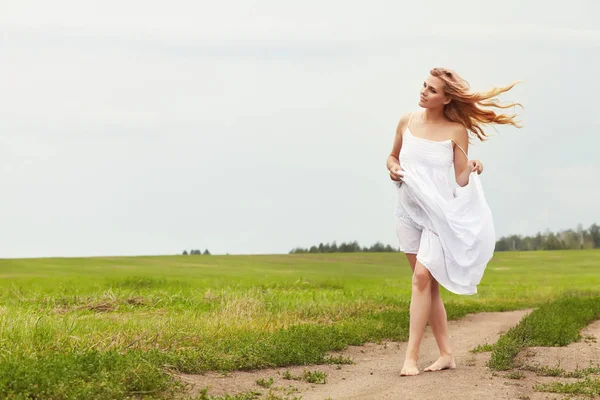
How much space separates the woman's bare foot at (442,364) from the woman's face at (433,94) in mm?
2622

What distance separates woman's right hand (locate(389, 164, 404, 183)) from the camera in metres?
8.25

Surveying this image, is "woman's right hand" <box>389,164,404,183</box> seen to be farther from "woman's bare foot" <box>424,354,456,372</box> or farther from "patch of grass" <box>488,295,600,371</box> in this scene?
"patch of grass" <box>488,295,600,371</box>

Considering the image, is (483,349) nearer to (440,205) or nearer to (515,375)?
(515,375)

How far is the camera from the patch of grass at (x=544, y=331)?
29.5 feet

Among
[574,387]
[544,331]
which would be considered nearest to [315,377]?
[574,387]

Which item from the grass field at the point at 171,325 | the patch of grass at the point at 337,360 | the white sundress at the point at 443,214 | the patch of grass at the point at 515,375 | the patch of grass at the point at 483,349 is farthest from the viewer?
the patch of grass at the point at 483,349

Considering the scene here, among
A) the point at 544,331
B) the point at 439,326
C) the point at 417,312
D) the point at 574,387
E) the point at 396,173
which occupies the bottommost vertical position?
the point at 574,387

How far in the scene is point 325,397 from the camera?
23.0 feet

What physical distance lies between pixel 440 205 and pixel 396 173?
0.58m

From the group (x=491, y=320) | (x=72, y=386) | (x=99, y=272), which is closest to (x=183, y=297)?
(x=491, y=320)

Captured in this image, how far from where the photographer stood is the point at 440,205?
26.4ft

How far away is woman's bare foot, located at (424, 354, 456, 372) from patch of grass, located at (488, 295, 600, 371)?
0.49 m

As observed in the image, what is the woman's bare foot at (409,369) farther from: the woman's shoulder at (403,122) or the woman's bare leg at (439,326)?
the woman's shoulder at (403,122)

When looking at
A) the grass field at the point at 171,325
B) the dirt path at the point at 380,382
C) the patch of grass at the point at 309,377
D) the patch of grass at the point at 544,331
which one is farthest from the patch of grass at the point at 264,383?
the patch of grass at the point at 544,331
